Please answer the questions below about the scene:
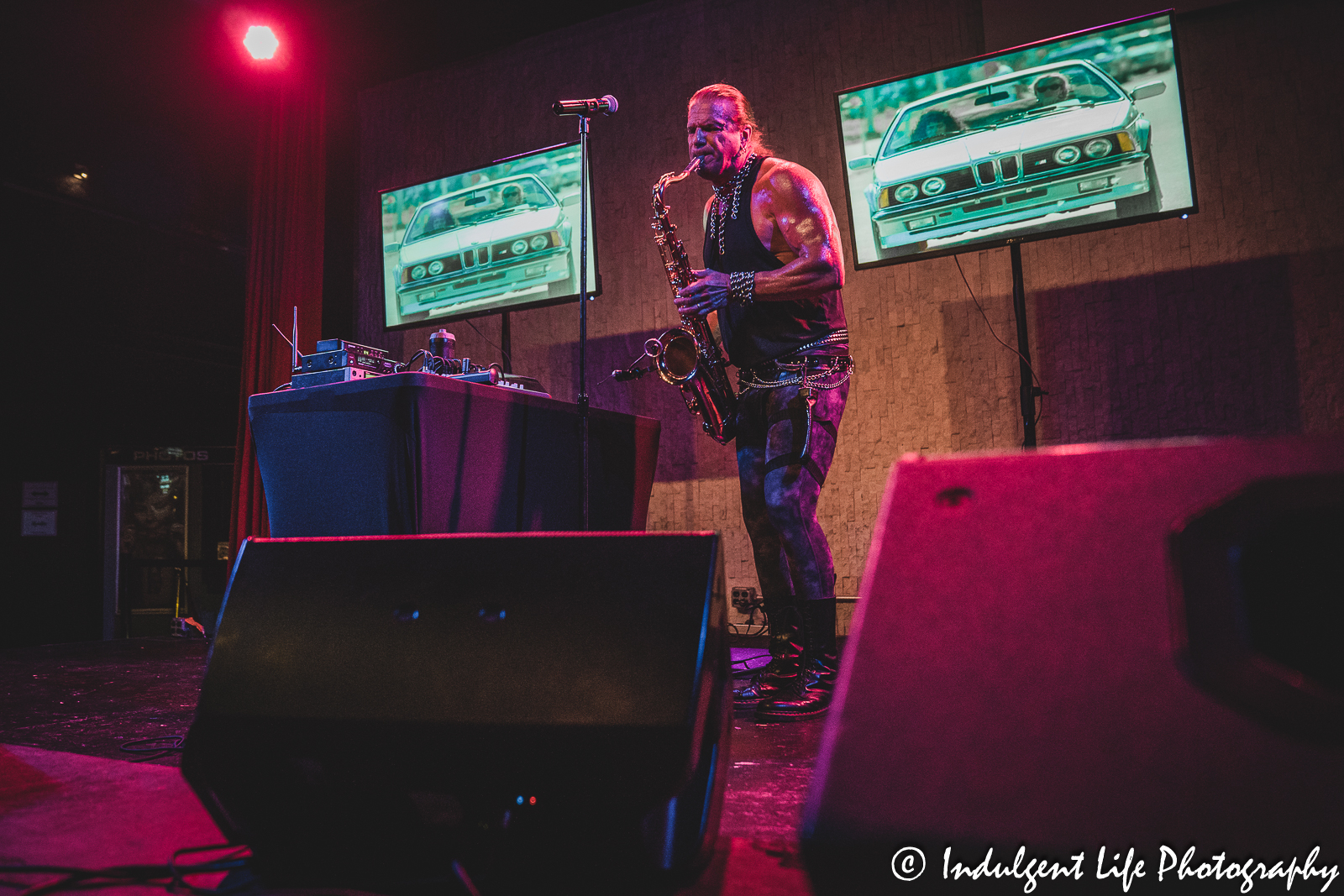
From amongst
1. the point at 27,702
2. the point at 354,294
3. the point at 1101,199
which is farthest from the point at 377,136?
the point at 1101,199

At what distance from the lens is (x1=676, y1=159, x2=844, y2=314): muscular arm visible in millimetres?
Result: 2262

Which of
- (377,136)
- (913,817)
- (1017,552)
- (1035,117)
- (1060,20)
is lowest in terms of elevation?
(913,817)

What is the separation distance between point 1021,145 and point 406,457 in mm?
2453

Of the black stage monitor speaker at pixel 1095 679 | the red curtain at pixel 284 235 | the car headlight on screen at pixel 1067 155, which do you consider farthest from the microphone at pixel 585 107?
the red curtain at pixel 284 235

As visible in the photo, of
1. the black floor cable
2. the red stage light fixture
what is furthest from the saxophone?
the red stage light fixture

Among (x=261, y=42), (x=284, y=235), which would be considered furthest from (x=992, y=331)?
(x=261, y=42)

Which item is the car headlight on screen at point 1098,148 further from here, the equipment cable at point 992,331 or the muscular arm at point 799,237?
the muscular arm at point 799,237

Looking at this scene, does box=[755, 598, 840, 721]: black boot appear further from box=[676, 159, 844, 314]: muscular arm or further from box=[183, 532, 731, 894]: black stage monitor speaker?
box=[183, 532, 731, 894]: black stage monitor speaker

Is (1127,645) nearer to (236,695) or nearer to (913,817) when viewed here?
(913,817)

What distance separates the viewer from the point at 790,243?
2342 mm

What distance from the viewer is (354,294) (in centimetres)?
508

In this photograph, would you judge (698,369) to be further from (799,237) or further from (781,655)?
(781,655)

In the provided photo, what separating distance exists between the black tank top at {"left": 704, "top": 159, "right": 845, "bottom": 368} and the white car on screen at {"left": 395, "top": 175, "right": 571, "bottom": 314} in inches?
58.8

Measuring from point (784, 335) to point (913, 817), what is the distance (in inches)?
75.0
